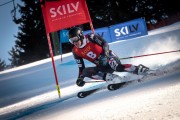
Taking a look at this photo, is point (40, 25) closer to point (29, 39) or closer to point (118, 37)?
point (29, 39)

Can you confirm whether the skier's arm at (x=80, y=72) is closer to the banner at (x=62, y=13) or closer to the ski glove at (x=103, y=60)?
the ski glove at (x=103, y=60)

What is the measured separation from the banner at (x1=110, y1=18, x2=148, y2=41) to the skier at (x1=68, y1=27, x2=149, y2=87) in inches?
384

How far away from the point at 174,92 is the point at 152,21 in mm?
24287

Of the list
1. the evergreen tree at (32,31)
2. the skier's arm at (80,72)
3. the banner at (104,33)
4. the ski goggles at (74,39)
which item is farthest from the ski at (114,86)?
the evergreen tree at (32,31)

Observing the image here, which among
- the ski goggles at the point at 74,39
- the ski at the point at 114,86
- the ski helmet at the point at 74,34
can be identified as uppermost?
the ski helmet at the point at 74,34

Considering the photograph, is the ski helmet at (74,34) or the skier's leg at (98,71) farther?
the skier's leg at (98,71)

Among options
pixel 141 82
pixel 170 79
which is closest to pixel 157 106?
pixel 170 79

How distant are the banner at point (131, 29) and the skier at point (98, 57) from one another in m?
9.75

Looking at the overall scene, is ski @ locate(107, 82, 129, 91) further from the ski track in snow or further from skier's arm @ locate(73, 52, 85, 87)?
skier's arm @ locate(73, 52, 85, 87)

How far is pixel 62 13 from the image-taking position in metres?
6.53

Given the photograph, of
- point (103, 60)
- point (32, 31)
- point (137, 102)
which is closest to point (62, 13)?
point (103, 60)

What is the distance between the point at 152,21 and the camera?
27.5 metres

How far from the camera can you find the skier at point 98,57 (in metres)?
5.91

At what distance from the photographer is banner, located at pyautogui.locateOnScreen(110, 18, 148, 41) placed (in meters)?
15.4
